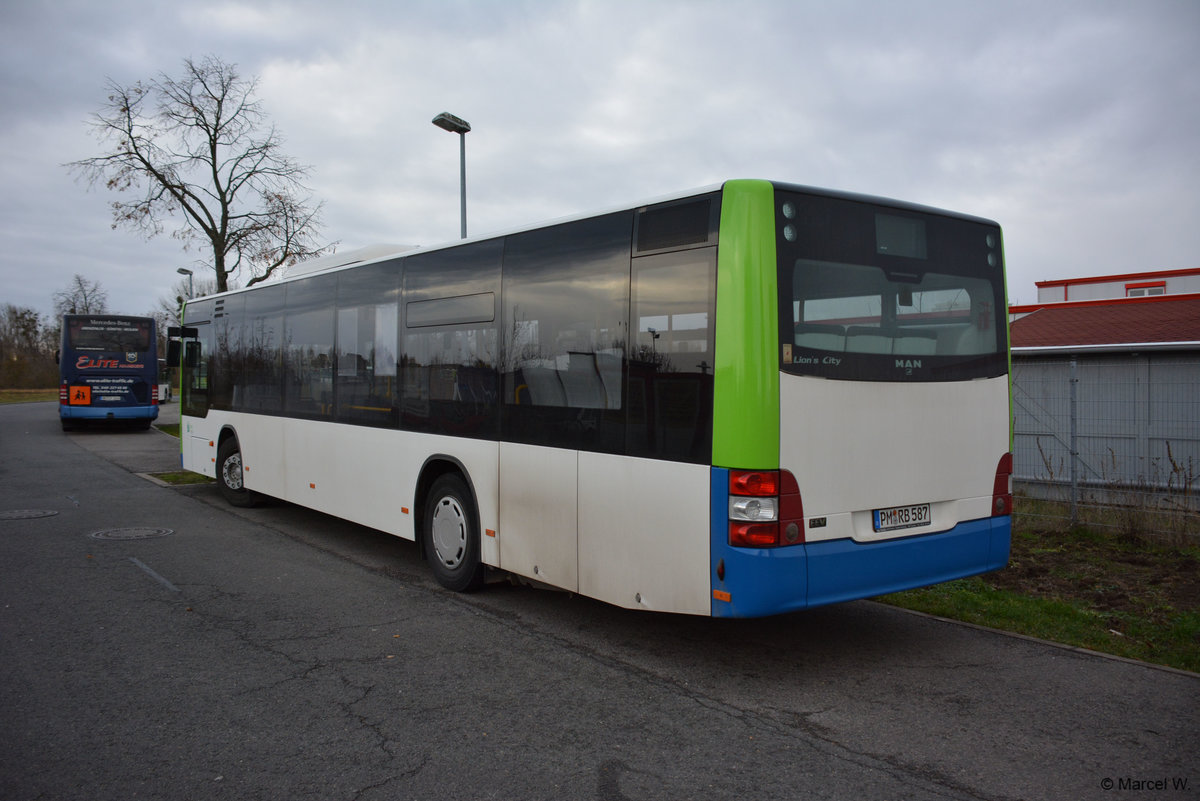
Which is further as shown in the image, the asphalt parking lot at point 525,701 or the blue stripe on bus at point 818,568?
the blue stripe on bus at point 818,568

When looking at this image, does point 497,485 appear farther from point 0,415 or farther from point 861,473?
point 0,415

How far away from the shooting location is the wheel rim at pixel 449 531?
7074mm

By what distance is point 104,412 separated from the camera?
27.5 m

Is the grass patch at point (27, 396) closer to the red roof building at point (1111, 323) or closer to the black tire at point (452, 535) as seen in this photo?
the red roof building at point (1111, 323)

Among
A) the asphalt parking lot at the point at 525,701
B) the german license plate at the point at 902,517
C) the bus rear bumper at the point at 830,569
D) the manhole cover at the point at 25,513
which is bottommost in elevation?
the asphalt parking lot at the point at 525,701

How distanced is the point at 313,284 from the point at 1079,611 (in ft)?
26.3

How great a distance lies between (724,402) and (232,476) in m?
9.42

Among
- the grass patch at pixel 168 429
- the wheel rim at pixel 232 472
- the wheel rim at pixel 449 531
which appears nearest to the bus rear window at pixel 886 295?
the wheel rim at pixel 449 531


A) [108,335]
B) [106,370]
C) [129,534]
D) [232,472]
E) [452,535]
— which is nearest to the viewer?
[452,535]

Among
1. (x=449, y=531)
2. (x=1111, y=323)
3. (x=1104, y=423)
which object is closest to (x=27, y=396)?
(x=1111, y=323)

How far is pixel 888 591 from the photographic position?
16.9 feet

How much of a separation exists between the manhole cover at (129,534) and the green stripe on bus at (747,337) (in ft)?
25.0

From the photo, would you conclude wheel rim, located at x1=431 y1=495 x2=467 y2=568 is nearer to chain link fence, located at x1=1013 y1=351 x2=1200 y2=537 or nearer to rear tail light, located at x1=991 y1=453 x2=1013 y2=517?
rear tail light, located at x1=991 y1=453 x2=1013 y2=517

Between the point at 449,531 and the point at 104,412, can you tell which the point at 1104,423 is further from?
the point at 104,412
